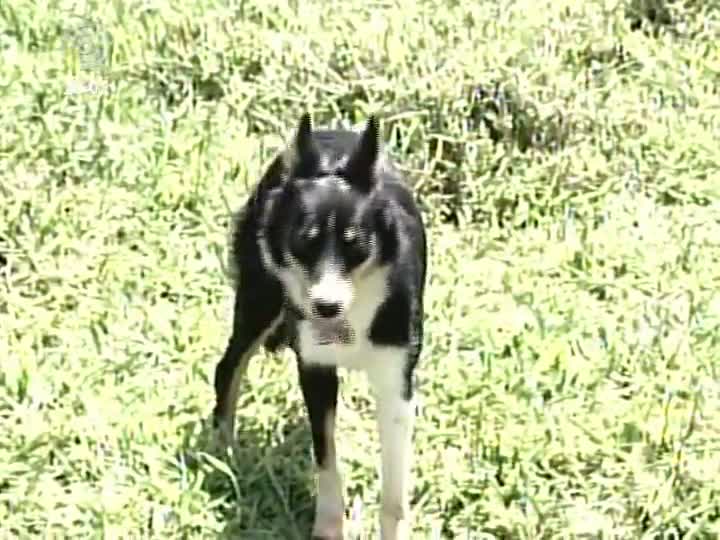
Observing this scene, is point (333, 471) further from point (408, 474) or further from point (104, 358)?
point (104, 358)

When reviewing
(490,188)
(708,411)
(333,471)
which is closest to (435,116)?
(490,188)

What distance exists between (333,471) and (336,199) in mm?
872

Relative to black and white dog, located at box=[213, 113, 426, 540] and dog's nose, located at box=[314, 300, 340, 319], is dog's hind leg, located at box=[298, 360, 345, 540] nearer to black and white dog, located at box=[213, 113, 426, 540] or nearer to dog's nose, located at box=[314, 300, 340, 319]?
black and white dog, located at box=[213, 113, 426, 540]

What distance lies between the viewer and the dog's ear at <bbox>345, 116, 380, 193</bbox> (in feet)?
11.4

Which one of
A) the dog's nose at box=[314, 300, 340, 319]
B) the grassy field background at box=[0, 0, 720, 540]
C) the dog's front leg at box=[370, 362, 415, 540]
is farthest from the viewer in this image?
the grassy field background at box=[0, 0, 720, 540]

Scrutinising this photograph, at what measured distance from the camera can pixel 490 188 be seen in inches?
223

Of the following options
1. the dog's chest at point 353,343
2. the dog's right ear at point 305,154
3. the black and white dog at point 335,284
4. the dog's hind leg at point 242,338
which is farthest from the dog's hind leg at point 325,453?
the dog's right ear at point 305,154

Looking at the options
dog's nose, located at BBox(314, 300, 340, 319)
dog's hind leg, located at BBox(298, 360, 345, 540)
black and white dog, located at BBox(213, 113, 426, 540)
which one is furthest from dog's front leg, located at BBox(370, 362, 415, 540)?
dog's nose, located at BBox(314, 300, 340, 319)

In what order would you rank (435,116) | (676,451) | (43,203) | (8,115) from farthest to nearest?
(435,116) < (8,115) < (43,203) < (676,451)

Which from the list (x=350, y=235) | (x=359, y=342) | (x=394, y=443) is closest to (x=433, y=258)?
(x=394, y=443)

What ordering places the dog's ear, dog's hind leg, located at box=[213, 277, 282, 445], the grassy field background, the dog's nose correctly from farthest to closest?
the grassy field background < dog's hind leg, located at box=[213, 277, 282, 445] < the dog's ear < the dog's nose

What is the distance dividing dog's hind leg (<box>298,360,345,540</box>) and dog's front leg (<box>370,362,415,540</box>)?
135mm

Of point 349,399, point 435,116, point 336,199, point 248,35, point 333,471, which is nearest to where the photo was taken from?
point 336,199

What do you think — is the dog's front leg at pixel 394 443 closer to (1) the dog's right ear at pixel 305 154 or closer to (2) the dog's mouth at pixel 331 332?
(2) the dog's mouth at pixel 331 332
